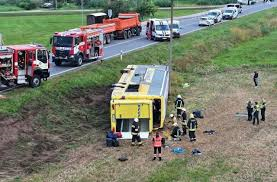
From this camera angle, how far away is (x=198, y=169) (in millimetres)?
26172

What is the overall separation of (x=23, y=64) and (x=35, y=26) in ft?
127

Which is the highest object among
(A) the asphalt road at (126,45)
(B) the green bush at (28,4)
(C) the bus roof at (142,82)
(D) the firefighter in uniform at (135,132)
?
(B) the green bush at (28,4)

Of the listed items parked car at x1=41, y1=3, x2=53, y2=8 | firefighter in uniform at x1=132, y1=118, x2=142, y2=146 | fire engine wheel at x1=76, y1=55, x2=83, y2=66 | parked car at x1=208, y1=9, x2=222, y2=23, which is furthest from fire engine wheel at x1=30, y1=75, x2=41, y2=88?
parked car at x1=41, y1=3, x2=53, y2=8

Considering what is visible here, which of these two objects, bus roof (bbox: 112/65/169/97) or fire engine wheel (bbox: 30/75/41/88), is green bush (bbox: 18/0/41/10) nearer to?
bus roof (bbox: 112/65/169/97)

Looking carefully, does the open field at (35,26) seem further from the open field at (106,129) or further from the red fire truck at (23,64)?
the red fire truck at (23,64)

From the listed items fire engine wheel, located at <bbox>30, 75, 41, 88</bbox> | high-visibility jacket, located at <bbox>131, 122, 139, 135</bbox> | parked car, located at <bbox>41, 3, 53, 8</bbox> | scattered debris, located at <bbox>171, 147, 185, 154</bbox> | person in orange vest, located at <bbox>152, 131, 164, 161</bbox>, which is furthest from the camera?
parked car, located at <bbox>41, 3, 53, 8</bbox>

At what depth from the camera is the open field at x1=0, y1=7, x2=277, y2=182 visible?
2608cm

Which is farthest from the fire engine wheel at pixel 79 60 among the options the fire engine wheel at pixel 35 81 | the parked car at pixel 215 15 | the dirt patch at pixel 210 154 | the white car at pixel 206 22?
the parked car at pixel 215 15

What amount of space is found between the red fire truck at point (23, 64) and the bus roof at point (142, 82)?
5.44 meters

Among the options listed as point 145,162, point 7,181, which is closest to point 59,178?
point 7,181

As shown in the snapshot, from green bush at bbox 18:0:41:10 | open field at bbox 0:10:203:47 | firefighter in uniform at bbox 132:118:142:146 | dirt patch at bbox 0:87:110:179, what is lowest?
dirt patch at bbox 0:87:110:179

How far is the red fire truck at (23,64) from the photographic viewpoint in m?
34.5

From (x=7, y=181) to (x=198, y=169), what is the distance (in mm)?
8571

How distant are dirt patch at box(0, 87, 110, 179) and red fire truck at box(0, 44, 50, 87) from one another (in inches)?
87.6
